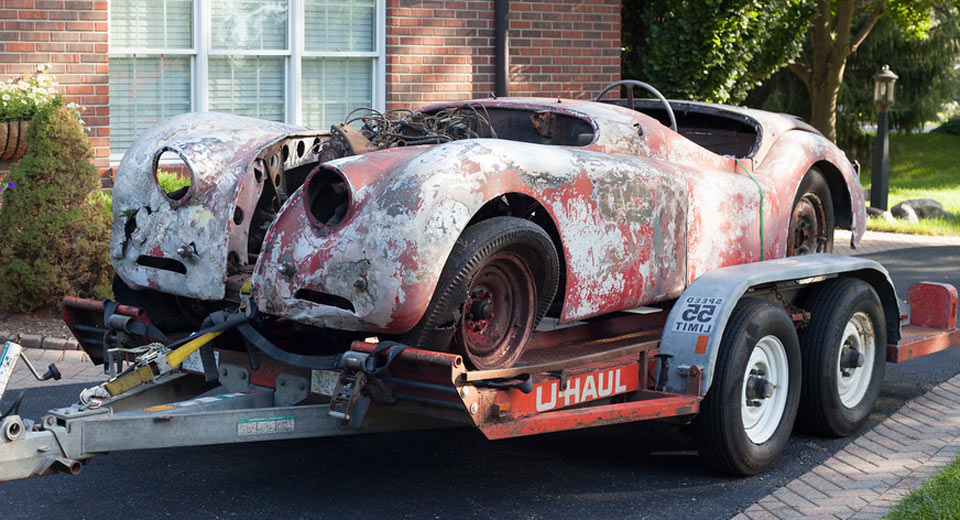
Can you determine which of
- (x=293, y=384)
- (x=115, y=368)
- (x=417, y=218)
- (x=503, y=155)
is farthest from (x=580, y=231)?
(x=115, y=368)

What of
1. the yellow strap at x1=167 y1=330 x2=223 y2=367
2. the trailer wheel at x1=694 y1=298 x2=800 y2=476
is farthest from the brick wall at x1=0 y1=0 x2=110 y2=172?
the trailer wheel at x1=694 y1=298 x2=800 y2=476

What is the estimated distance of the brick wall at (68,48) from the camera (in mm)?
8719

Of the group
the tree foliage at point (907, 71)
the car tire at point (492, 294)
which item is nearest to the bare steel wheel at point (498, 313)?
the car tire at point (492, 294)

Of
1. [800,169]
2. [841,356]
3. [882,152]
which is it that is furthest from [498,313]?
[882,152]

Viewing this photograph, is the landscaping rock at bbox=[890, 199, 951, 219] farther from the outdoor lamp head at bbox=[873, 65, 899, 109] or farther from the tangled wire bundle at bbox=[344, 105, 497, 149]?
the tangled wire bundle at bbox=[344, 105, 497, 149]

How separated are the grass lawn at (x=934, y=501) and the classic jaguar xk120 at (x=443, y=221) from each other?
56.6 inches

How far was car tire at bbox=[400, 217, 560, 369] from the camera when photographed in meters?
4.35

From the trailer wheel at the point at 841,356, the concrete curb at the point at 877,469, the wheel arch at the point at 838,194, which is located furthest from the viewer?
the wheel arch at the point at 838,194

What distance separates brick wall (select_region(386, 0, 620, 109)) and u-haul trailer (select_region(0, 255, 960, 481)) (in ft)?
17.9

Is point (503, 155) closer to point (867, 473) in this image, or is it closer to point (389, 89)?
point (867, 473)

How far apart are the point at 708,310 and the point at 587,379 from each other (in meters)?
0.71

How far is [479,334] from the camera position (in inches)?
181

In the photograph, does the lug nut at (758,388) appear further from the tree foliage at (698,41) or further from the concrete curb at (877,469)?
the tree foliage at (698,41)

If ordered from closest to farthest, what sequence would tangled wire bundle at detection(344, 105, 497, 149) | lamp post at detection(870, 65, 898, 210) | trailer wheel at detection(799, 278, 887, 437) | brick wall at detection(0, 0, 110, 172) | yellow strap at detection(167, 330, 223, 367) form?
1. yellow strap at detection(167, 330, 223, 367)
2. tangled wire bundle at detection(344, 105, 497, 149)
3. trailer wheel at detection(799, 278, 887, 437)
4. brick wall at detection(0, 0, 110, 172)
5. lamp post at detection(870, 65, 898, 210)
